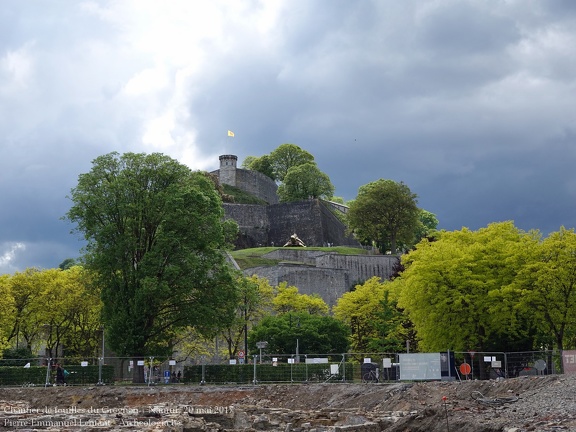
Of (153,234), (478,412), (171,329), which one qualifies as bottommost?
(478,412)

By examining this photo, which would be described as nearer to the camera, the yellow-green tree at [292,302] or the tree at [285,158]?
the yellow-green tree at [292,302]

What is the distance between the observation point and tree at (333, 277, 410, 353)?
57.8m

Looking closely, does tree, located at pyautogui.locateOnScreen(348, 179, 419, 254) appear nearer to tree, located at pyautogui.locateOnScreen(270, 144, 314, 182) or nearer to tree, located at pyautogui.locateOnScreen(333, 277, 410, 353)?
tree, located at pyautogui.locateOnScreen(333, 277, 410, 353)

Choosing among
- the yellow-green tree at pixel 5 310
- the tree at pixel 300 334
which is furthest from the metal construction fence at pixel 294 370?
the yellow-green tree at pixel 5 310

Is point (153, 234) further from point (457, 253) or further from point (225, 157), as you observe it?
point (225, 157)

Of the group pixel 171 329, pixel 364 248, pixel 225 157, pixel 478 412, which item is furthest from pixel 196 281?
pixel 225 157

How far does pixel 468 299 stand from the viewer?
44.8 m

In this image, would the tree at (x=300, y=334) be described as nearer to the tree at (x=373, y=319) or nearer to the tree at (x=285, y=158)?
the tree at (x=373, y=319)

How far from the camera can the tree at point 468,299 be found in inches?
1779

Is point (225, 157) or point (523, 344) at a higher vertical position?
point (225, 157)

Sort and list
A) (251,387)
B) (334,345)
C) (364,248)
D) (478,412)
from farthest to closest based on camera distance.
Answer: (364,248) < (334,345) < (251,387) < (478,412)

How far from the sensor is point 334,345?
60.3 meters

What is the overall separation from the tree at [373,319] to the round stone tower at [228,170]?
6626cm

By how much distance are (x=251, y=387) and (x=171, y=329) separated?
10.4 meters
